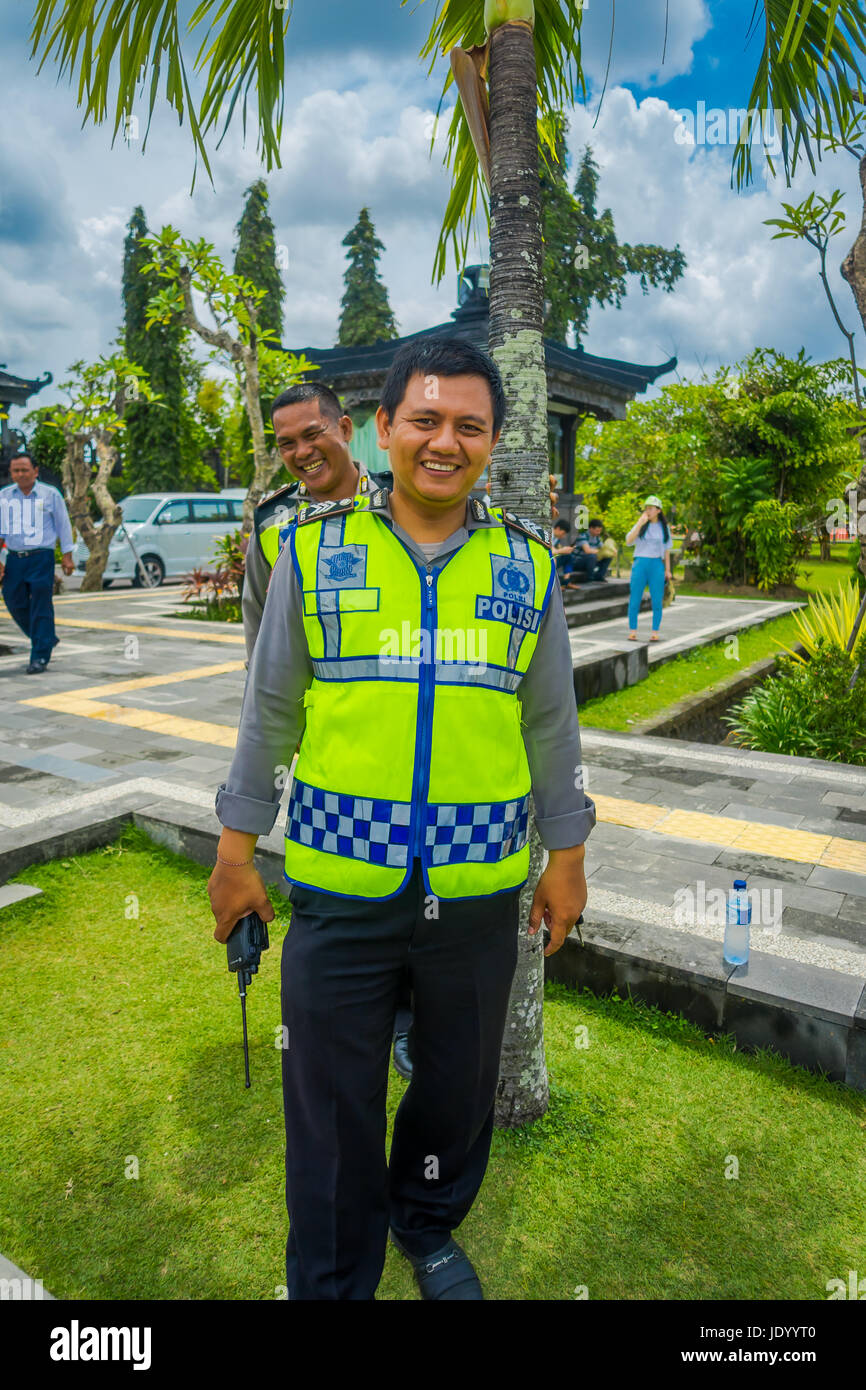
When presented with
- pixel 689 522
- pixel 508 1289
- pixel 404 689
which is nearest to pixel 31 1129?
pixel 508 1289

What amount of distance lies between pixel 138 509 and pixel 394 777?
19819mm

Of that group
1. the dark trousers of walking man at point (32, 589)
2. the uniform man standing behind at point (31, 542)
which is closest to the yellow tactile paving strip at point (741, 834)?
the uniform man standing behind at point (31, 542)

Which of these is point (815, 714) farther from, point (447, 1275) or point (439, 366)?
point (439, 366)

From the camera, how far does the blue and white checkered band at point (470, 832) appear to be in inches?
63.4

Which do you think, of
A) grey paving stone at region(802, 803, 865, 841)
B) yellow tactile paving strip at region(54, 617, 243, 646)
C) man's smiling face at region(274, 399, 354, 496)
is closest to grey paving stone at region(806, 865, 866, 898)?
grey paving stone at region(802, 803, 865, 841)

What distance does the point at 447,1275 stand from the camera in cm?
193

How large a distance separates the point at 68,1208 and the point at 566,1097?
1.39m

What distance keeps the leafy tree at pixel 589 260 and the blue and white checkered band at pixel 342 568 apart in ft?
86.6

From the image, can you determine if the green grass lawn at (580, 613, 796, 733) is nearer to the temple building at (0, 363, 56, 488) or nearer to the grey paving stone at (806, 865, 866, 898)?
the grey paving stone at (806, 865, 866, 898)

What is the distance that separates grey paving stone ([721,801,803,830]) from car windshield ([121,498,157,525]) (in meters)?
17.5

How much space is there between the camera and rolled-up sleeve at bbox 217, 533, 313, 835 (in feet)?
5.46

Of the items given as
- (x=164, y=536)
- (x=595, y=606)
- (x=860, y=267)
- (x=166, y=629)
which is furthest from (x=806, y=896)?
(x=164, y=536)

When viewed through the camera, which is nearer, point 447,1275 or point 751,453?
point 447,1275

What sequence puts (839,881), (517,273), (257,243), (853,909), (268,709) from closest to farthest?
(268,709)
(517,273)
(853,909)
(839,881)
(257,243)
